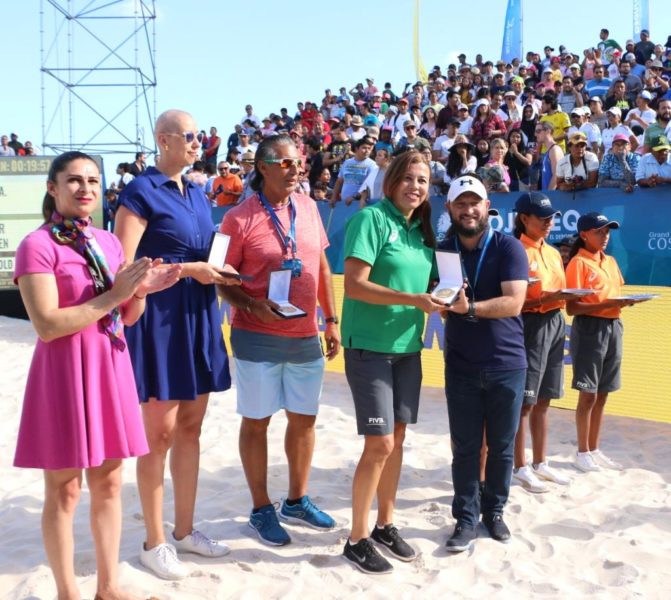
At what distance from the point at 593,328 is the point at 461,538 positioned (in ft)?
Result: 6.17

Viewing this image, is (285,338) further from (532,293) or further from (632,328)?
(632,328)

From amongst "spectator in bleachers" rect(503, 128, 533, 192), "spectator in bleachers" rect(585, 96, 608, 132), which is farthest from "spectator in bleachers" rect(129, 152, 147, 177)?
"spectator in bleachers" rect(585, 96, 608, 132)

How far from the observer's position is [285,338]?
3.60 metres

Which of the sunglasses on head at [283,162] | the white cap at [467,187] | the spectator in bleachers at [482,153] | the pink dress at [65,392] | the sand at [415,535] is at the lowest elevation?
the sand at [415,535]

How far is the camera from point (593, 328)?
15.7ft

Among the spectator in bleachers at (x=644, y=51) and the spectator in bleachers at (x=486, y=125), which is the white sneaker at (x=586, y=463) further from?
the spectator in bleachers at (x=644, y=51)

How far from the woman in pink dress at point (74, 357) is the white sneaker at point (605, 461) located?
3375 millimetres

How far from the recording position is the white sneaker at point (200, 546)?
3430 mm

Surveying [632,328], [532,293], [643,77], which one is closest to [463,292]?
[532,293]

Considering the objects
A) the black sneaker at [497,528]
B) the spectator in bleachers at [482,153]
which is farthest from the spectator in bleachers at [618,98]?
the black sneaker at [497,528]

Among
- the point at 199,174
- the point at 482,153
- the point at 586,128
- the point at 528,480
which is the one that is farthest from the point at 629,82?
the point at 528,480

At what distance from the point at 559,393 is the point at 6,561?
3.21 metres

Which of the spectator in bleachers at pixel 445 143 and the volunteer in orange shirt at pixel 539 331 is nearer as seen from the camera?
the volunteer in orange shirt at pixel 539 331

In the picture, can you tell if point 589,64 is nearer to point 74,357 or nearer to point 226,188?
point 226,188
